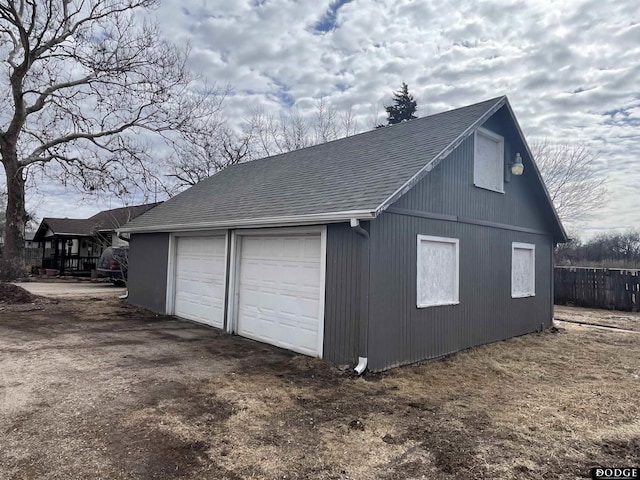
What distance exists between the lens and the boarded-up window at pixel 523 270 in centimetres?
939

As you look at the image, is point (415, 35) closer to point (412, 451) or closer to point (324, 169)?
point (324, 169)

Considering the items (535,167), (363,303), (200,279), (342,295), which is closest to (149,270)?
(200,279)

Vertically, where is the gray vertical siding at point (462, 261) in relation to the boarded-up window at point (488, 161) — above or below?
below

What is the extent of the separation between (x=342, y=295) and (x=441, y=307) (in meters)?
2.04

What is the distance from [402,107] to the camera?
89.8 feet

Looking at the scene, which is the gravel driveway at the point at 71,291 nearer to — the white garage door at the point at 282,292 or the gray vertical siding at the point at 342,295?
the white garage door at the point at 282,292

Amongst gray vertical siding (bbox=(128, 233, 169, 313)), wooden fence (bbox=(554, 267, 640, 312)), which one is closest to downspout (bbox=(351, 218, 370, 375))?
gray vertical siding (bbox=(128, 233, 169, 313))

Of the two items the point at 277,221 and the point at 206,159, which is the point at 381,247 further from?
the point at 206,159

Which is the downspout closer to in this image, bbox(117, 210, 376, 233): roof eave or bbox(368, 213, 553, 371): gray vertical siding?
bbox(368, 213, 553, 371): gray vertical siding

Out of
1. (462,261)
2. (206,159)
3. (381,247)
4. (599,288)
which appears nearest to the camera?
(381,247)

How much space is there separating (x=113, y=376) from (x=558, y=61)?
12850 millimetres

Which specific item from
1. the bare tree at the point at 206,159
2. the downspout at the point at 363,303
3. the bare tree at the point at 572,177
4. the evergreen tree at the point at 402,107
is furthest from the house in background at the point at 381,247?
the evergreen tree at the point at 402,107

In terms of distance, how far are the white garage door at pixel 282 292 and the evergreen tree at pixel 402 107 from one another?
21.6 m

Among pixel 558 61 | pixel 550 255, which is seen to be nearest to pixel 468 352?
pixel 550 255
